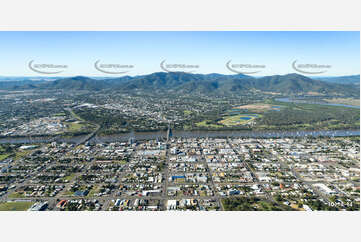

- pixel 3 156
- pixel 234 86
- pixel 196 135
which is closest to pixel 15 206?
pixel 3 156

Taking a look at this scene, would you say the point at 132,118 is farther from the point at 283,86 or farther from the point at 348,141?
the point at 283,86

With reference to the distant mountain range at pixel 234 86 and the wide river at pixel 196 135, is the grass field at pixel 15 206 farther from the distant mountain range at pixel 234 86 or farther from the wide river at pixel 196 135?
the distant mountain range at pixel 234 86

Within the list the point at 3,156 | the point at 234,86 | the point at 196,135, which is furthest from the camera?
the point at 234,86

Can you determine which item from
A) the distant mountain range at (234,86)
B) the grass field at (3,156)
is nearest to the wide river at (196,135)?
the grass field at (3,156)

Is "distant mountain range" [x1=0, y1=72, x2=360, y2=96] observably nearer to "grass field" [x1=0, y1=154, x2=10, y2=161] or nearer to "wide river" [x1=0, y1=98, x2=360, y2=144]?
"wide river" [x1=0, y1=98, x2=360, y2=144]

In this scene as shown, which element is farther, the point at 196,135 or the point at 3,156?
the point at 196,135

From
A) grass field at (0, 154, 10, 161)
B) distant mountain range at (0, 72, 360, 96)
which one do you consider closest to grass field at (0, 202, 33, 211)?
grass field at (0, 154, 10, 161)

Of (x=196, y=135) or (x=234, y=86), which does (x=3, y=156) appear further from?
(x=234, y=86)

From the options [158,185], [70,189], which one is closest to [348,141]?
[158,185]

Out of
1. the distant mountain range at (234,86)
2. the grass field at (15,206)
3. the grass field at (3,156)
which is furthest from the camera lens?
the distant mountain range at (234,86)
